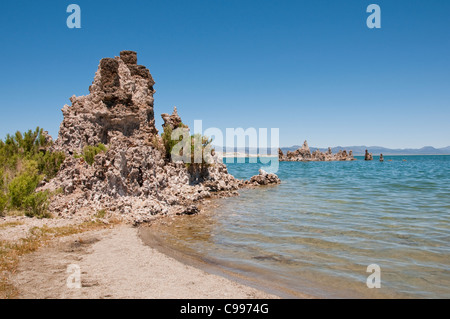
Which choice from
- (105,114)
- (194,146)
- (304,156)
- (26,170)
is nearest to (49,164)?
(26,170)

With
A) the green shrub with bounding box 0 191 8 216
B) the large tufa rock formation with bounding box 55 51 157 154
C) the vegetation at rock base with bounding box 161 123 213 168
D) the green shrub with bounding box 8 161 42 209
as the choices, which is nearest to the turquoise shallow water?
the vegetation at rock base with bounding box 161 123 213 168

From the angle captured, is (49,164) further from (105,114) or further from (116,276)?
(116,276)

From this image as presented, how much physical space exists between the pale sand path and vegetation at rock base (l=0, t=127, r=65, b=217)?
358cm

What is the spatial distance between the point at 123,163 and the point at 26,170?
4596 mm

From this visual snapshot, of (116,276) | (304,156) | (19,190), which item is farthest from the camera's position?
(304,156)

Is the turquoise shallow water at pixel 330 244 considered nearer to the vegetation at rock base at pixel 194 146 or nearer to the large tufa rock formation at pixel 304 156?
the vegetation at rock base at pixel 194 146

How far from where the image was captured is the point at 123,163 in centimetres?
1324

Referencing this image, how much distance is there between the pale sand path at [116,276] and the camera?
5719 millimetres

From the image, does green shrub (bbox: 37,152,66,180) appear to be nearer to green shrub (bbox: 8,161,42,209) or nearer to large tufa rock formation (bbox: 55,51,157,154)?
large tufa rock formation (bbox: 55,51,157,154)

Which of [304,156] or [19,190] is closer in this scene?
[19,190]

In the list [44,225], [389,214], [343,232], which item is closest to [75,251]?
[44,225]

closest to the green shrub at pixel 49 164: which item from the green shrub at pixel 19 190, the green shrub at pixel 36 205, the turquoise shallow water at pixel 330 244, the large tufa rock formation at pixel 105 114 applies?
the large tufa rock formation at pixel 105 114

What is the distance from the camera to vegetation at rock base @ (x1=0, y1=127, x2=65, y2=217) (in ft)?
36.8
